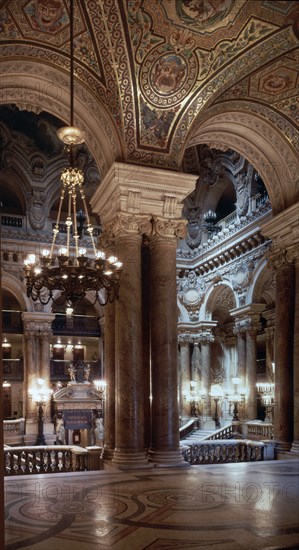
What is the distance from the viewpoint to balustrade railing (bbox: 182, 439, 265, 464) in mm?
11133

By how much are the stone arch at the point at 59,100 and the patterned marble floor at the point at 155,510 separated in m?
5.03

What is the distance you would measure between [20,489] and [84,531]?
2.32 metres

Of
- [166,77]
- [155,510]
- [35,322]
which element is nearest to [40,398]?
[35,322]

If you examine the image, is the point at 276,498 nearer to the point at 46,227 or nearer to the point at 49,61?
the point at 49,61

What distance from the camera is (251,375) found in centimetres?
1730

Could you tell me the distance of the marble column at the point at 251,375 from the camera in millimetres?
17188

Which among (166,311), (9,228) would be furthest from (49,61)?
(9,228)

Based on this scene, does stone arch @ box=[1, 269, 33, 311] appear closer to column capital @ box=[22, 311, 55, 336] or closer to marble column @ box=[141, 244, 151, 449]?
column capital @ box=[22, 311, 55, 336]

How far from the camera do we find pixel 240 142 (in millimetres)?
11094

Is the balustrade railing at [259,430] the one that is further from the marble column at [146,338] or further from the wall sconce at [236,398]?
the marble column at [146,338]

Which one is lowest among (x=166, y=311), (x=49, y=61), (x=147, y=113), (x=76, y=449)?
(x=76, y=449)

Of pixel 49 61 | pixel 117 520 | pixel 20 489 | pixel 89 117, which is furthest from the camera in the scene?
pixel 89 117

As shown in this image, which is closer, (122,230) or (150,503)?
(150,503)

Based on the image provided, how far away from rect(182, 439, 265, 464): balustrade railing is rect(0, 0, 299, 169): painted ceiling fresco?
5.99 metres
